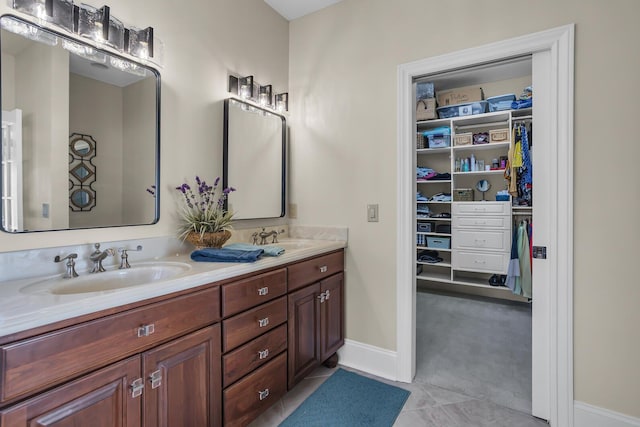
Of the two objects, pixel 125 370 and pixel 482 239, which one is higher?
pixel 482 239

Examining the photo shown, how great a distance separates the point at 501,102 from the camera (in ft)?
11.8

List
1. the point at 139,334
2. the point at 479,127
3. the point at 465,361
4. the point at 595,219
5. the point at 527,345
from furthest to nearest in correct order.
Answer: the point at 479,127 → the point at 527,345 → the point at 465,361 → the point at 595,219 → the point at 139,334

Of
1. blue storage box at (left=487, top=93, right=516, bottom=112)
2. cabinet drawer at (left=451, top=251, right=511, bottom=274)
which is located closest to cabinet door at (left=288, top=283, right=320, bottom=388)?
cabinet drawer at (left=451, top=251, right=511, bottom=274)

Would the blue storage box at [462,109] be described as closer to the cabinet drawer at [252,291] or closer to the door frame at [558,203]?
the door frame at [558,203]

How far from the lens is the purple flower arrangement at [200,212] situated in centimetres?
178

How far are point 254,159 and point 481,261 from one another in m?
2.97

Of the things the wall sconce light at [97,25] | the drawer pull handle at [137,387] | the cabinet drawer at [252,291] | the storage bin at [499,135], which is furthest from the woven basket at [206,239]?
the storage bin at [499,135]

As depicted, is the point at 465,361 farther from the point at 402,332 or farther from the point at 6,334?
the point at 6,334

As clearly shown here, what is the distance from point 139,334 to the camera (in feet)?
3.58

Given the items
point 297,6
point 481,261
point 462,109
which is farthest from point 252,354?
point 462,109

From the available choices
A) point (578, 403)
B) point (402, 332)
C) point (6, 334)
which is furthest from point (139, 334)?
point (578, 403)

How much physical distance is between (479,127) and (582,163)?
2.62 metres

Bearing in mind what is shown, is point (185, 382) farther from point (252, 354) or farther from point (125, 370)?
point (252, 354)

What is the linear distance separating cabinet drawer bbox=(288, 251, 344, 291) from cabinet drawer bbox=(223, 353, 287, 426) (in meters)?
0.41
